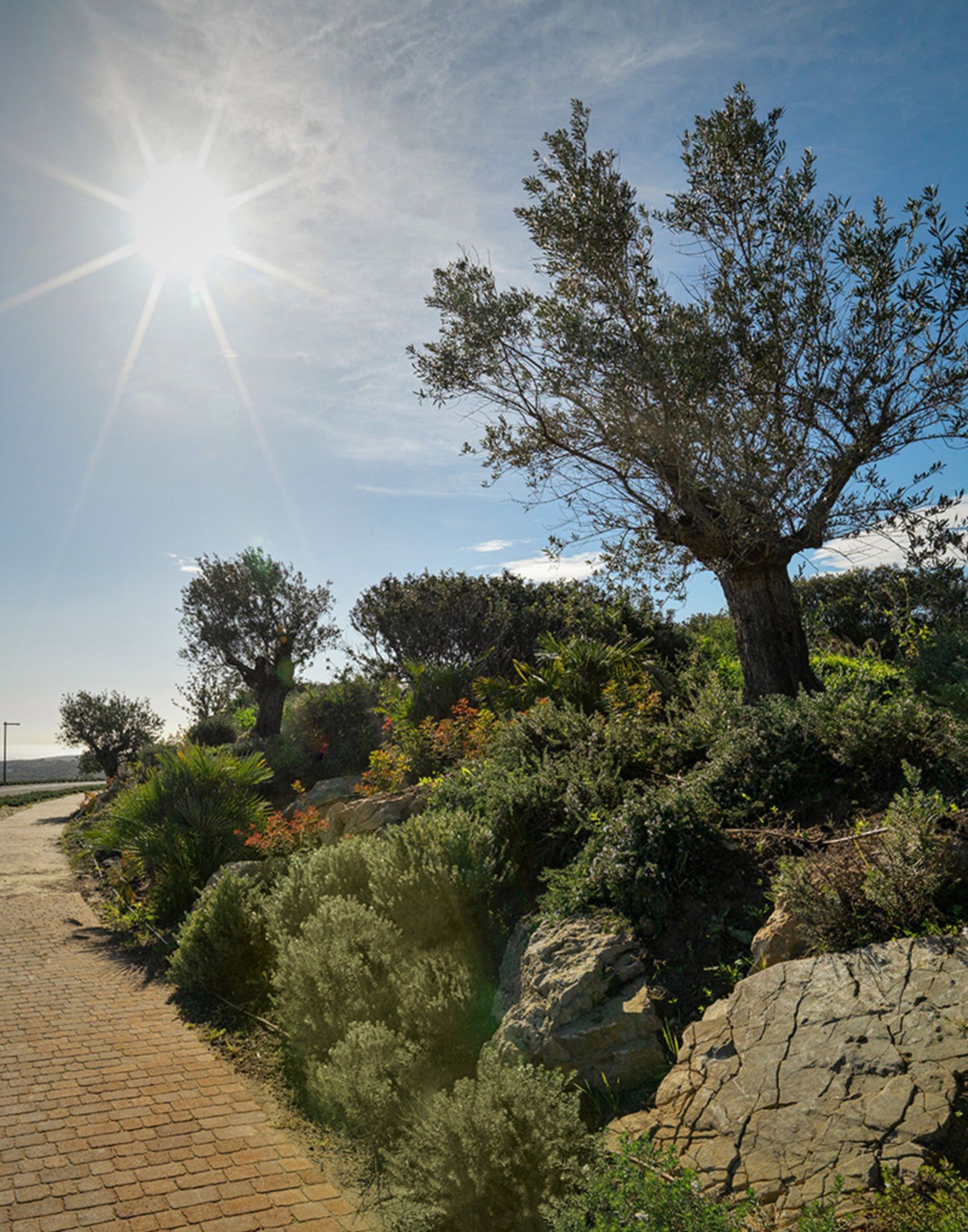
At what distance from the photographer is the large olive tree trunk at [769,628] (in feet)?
28.3

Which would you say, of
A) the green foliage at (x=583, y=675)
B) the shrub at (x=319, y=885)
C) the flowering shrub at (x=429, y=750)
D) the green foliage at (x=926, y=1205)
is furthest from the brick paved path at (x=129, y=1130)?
the green foliage at (x=583, y=675)

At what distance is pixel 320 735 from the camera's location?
724 inches

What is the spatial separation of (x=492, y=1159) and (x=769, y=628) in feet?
20.9

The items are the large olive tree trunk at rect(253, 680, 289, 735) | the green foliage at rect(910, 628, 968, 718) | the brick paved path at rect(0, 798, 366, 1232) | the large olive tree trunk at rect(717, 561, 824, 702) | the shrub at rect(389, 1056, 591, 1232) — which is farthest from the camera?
the large olive tree trunk at rect(253, 680, 289, 735)

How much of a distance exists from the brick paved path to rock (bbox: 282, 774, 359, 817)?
4877 mm

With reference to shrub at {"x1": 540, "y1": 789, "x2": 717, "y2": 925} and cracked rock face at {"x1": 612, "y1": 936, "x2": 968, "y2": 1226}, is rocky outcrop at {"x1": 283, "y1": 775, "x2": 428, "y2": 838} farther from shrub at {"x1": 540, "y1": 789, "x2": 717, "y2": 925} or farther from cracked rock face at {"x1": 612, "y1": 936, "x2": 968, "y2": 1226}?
cracked rock face at {"x1": 612, "y1": 936, "x2": 968, "y2": 1226}

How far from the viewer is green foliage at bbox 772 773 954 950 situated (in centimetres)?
415

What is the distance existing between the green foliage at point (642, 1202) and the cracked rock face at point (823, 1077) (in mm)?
215

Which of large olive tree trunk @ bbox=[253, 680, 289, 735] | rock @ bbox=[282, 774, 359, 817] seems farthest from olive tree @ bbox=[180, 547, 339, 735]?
rock @ bbox=[282, 774, 359, 817]

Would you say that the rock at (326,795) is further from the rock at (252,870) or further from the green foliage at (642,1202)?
the green foliage at (642,1202)

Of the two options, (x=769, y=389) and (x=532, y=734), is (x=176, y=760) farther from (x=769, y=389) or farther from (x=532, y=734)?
(x=769, y=389)

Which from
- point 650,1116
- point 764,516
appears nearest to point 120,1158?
point 650,1116

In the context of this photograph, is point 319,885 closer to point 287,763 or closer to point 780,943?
point 780,943

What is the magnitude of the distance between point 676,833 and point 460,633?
15.2 metres
